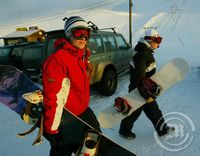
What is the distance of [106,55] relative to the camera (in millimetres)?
8406

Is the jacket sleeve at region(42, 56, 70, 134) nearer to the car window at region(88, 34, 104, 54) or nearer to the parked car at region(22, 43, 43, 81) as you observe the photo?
the car window at region(88, 34, 104, 54)

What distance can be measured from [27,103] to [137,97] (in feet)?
6.25

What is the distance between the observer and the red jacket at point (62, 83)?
262 centimetres

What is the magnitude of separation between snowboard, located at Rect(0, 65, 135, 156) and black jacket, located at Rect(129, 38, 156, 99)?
4.98ft

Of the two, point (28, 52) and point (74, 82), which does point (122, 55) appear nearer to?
point (28, 52)

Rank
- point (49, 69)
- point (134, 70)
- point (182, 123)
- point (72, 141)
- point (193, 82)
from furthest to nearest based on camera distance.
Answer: point (193, 82) → point (182, 123) → point (134, 70) → point (72, 141) → point (49, 69)

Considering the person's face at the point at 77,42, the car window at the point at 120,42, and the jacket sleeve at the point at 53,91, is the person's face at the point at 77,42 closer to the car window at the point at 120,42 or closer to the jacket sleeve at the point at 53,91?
the jacket sleeve at the point at 53,91

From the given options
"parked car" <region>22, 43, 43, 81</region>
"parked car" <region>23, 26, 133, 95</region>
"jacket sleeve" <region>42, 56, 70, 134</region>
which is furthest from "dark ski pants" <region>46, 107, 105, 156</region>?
"parked car" <region>22, 43, 43, 81</region>

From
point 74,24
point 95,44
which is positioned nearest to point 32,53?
point 95,44

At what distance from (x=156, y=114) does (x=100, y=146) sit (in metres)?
1.99

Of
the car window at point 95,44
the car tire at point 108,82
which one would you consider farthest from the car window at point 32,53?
the car tire at point 108,82

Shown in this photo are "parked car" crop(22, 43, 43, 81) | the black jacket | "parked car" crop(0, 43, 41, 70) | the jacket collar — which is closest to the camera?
the jacket collar

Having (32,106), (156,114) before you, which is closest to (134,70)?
(156,114)

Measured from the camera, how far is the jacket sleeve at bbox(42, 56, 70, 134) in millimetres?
2613
